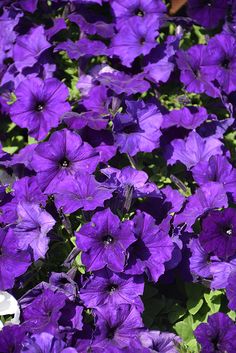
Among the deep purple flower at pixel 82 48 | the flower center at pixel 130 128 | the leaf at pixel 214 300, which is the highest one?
the deep purple flower at pixel 82 48

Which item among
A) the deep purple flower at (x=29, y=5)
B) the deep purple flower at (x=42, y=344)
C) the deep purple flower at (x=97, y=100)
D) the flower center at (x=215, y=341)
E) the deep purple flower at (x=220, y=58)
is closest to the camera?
the deep purple flower at (x=42, y=344)

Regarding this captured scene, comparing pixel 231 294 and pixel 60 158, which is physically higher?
pixel 60 158

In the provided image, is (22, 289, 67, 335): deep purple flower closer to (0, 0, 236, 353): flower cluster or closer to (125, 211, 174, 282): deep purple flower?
Answer: (0, 0, 236, 353): flower cluster

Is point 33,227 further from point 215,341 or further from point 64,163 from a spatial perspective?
point 215,341

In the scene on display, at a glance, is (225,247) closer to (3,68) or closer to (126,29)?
(126,29)

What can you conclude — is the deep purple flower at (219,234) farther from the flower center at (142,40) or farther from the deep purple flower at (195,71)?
the flower center at (142,40)

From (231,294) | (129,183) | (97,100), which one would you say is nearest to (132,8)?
(97,100)

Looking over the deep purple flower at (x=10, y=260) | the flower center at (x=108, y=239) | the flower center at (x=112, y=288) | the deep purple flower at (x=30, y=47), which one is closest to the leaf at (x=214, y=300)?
the flower center at (x=112, y=288)

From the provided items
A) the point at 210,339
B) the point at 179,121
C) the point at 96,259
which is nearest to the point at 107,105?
the point at 179,121
